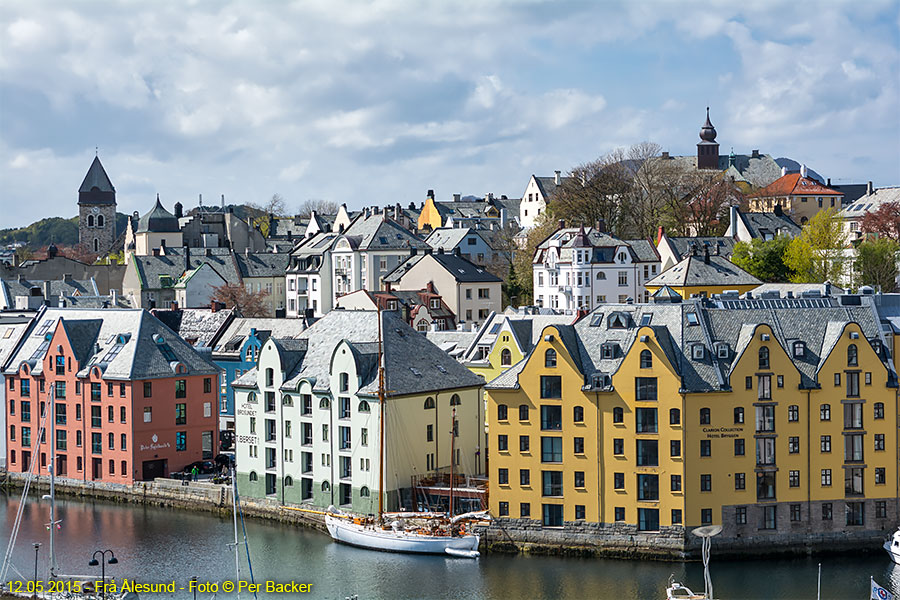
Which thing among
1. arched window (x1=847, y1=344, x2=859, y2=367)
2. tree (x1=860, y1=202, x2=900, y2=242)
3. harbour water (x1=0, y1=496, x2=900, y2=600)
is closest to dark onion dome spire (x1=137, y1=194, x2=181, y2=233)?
tree (x1=860, y1=202, x2=900, y2=242)

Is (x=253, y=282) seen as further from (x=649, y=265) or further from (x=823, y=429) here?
(x=823, y=429)

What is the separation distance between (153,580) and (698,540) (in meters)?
23.0

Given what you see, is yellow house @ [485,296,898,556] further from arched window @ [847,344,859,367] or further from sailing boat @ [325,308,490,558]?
sailing boat @ [325,308,490,558]

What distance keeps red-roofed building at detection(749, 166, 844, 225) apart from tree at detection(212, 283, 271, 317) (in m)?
53.9

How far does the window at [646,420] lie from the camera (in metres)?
63.0

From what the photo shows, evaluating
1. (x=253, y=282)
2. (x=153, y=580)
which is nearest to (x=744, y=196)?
(x=253, y=282)

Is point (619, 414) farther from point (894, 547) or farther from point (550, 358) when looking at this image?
point (894, 547)

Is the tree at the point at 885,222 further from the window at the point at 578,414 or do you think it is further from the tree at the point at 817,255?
the window at the point at 578,414

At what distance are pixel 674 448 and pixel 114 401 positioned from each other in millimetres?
33972

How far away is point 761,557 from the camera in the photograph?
204 feet

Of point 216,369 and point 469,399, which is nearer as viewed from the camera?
point 469,399

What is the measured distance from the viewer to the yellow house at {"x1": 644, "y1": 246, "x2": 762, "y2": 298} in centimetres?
10669

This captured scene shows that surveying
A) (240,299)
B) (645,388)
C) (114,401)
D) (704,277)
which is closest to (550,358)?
(645,388)

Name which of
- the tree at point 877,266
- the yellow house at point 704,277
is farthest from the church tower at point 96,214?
the tree at point 877,266
